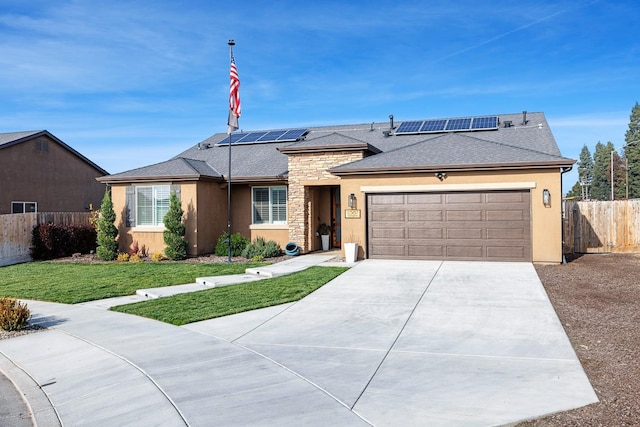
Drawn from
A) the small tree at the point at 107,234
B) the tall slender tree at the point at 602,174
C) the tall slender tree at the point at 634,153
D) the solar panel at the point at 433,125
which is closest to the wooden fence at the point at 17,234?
the small tree at the point at 107,234

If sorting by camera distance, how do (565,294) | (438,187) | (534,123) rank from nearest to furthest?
(565,294)
(438,187)
(534,123)

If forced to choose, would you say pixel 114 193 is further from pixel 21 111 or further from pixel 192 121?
pixel 21 111

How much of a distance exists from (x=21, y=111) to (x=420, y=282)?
26623mm

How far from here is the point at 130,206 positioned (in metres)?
18.9

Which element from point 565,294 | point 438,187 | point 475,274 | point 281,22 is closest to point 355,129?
point 281,22

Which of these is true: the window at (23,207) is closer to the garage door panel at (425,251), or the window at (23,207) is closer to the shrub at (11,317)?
the shrub at (11,317)

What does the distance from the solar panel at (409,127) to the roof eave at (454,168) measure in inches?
254

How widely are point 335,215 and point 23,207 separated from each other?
15.0 m

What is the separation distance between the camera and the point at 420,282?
38.1ft

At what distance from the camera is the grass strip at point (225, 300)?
29.0 ft

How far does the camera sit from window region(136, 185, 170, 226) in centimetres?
1836

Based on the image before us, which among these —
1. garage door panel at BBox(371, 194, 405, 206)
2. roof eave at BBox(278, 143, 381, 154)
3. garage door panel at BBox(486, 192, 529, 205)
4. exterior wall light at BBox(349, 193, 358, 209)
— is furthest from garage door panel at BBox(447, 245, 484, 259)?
roof eave at BBox(278, 143, 381, 154)

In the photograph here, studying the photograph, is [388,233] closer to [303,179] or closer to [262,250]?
[303,179]

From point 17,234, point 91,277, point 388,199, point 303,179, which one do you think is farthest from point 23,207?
point 388,199
